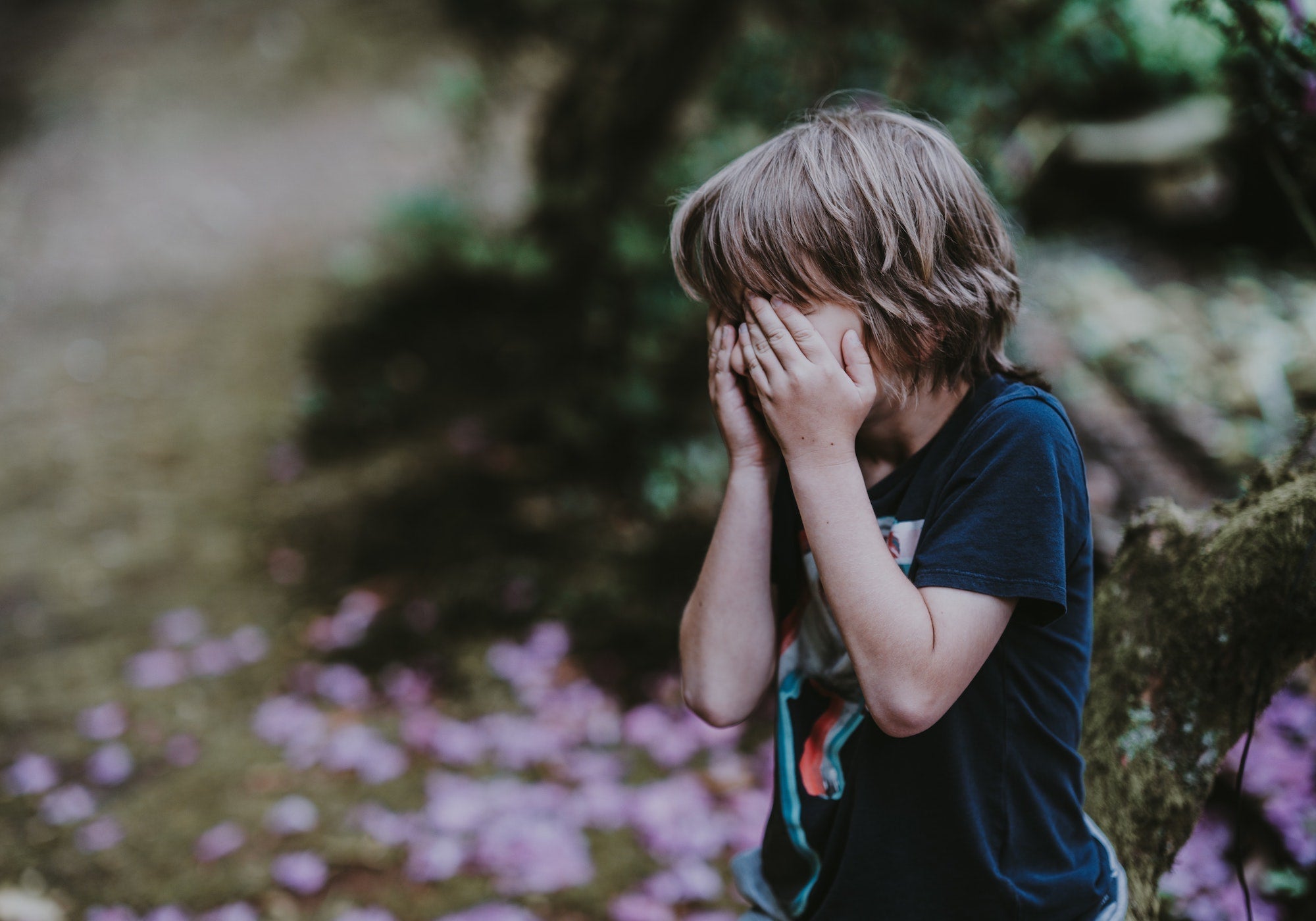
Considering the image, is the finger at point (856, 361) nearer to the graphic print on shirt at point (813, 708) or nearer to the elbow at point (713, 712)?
the graphic print on shirt at point (813, 708)

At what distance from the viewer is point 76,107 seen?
26.8 feet

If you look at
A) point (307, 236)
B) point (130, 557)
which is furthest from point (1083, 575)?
point (307, 236)

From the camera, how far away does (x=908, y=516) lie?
4.13 feet

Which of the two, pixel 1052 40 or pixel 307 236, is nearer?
pixel 1052 40

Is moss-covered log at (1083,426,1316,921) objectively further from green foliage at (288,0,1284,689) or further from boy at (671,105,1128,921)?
green foliage at (288,0,1284,689)

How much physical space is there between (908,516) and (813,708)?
37cm

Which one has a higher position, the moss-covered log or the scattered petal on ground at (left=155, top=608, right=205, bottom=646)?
the scattered petal on ground at (left=155, top=608, right=205, bottom=646)

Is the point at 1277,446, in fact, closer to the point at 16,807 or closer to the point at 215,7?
the point at 16,807

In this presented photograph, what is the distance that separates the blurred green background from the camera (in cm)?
315

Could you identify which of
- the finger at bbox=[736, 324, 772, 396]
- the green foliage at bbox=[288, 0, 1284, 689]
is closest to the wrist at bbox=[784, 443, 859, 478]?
the finger at bbox=[736, 324, 772, 396]

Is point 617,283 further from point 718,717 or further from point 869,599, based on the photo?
point 869,599

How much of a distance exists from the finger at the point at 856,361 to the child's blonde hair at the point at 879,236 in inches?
1.2

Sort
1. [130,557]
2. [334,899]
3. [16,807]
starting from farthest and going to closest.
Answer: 1. [130,557]
2. [16,807]
3. [334,899]

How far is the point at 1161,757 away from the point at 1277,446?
2.54m
